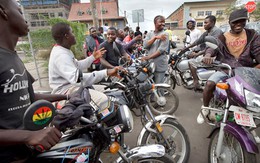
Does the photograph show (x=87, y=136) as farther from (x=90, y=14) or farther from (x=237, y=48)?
(x=90, y=14)

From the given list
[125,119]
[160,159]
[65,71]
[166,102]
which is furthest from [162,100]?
[65,71]

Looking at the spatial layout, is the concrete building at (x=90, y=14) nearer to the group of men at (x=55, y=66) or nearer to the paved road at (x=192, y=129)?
the paved road at (x=192, y=129)

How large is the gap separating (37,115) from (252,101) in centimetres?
159

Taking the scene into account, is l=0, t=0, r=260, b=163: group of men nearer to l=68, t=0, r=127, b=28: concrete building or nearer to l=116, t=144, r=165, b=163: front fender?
l=116, t=144, r=165, b=163: front fender

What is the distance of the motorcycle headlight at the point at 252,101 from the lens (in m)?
1.30

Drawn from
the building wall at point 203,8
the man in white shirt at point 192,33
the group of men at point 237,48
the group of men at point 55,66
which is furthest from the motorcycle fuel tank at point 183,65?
the building wall at point 203,8

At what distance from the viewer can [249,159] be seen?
140 cm

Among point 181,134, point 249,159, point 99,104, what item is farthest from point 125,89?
point 249,159

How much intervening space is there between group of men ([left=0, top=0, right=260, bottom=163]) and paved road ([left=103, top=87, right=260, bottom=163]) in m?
0.67

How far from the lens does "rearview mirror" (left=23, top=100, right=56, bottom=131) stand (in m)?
0.65

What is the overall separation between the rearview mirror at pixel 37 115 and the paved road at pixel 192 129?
185 cm

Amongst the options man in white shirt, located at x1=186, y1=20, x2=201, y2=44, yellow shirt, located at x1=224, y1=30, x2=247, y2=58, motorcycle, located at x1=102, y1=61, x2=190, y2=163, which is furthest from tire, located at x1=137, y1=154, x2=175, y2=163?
man in white shirt, located at x1=186, y1=20, x2=201, y2=44

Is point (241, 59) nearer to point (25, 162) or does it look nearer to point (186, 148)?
point (186, 148)

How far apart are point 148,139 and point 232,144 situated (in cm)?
92
